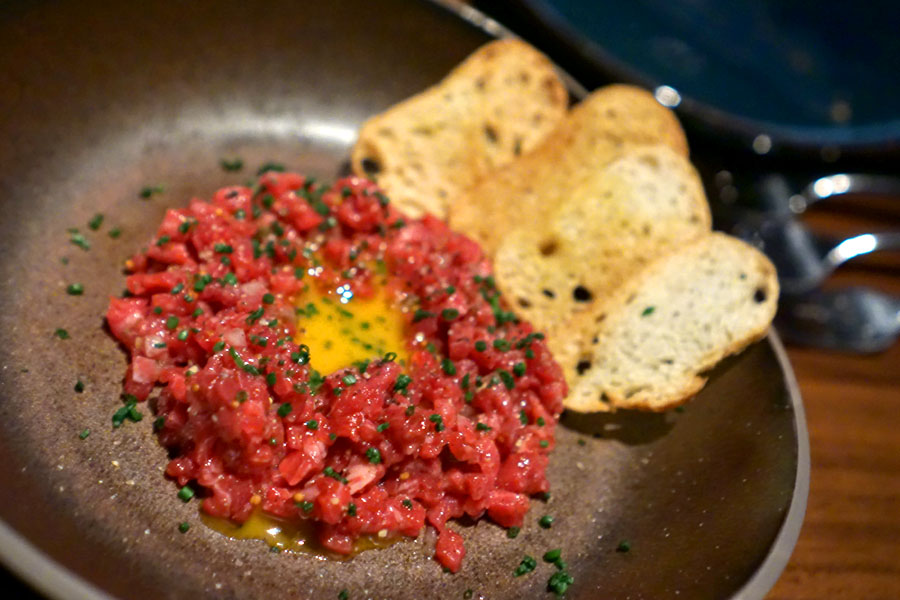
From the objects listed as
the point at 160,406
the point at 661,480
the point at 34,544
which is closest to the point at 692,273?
the point at 661,480

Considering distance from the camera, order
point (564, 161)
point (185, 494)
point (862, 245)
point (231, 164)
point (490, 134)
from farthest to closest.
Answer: point (862, 245), point (490, 134), point (564, 161), point (231, 164), point (185, 494)

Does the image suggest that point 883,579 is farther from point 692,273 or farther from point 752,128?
point 752,128

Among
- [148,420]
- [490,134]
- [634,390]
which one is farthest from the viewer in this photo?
[490,134]

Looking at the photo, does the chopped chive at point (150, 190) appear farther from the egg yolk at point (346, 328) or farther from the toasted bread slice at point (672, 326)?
the toasted bread slice at point (672, 326)

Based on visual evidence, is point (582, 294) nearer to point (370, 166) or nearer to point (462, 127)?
point (462, 127)

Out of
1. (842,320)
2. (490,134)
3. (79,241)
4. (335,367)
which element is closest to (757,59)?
(842,320)

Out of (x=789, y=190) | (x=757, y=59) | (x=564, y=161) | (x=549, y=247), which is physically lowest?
(x=789, y=190)

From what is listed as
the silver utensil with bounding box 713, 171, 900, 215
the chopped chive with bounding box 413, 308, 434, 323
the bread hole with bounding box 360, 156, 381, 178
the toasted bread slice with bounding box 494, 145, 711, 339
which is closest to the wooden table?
the silver utensil with bounding box 713, 171, 900, 215
